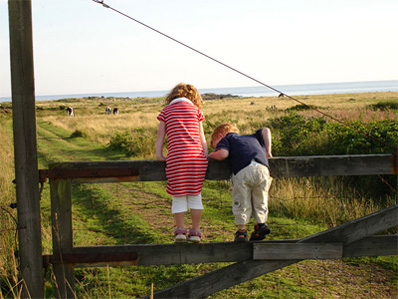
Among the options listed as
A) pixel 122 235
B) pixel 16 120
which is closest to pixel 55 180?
pixel 16 120

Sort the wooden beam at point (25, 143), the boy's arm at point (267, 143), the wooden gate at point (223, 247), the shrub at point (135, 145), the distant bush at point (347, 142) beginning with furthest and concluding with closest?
1. the shrub at point (135, 145)
2. the distant bush at point (347, 142)
3. the boy's arm at point (267, 143)
4. the wooden gate at point (223, 247)
5. the wooden beam at point (25, 143)

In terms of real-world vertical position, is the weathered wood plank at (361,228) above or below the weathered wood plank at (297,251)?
above

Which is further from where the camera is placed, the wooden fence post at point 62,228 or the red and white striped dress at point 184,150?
the red and white striped dress at point 184,150

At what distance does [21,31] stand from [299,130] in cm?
1003

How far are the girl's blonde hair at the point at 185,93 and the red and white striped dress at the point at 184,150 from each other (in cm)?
7

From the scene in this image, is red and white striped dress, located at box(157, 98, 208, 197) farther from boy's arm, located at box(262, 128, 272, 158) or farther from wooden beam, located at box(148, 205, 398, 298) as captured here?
wooden beam, located at box(148, 205, 398, 298)

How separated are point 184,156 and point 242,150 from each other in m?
0.46

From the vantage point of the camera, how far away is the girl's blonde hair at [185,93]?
12.9 ft

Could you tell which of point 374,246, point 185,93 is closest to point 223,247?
point 374,246

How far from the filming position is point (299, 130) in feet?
41.0

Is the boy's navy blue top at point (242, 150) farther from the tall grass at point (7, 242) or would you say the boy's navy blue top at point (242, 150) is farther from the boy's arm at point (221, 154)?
the tall grass at point (7, 242)

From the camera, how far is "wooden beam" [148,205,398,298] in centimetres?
352

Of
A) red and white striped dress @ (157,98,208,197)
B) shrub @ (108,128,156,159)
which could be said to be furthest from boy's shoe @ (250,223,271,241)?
shrub @ (108,128,156,159)

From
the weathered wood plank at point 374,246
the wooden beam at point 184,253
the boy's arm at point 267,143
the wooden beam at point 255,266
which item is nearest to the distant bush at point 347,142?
the weathered wood plank at point 374,246
